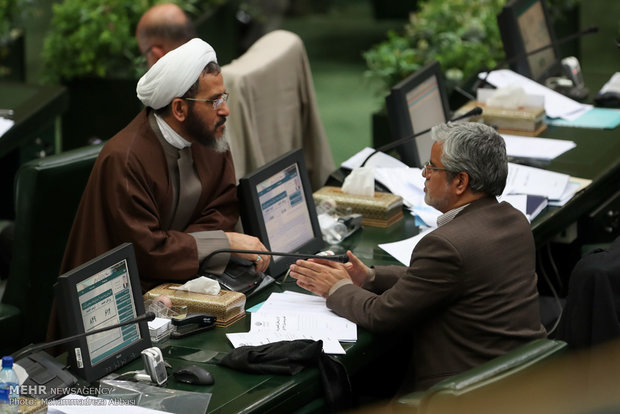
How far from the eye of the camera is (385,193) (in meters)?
4.31

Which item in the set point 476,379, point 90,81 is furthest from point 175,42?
point 476,379

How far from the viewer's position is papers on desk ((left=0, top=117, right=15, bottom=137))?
538cm

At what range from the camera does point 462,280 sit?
124 inches

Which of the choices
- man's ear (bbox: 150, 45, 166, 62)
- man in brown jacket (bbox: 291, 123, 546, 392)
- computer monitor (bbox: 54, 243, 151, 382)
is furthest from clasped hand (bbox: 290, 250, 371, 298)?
man's ear (bbox: 150, 45, 166, 62)

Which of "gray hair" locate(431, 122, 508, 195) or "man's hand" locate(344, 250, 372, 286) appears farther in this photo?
"man's hand" locate(344, 250, 372, 286)

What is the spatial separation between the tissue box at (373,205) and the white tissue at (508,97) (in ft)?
3.92

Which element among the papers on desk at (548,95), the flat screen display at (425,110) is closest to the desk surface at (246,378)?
the flat screen display at (425,110)

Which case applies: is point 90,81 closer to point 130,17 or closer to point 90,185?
point 130,17

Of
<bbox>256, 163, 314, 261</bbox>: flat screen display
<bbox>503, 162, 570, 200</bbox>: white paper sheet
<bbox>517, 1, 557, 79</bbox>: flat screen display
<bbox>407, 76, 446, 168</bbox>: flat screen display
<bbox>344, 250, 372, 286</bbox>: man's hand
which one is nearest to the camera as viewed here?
<bbox>344, 250, 372, 286</bbox>: man's hand

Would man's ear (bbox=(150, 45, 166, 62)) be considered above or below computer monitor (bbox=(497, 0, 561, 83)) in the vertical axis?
above

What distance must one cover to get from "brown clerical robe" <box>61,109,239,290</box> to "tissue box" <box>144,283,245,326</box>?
0.51ft

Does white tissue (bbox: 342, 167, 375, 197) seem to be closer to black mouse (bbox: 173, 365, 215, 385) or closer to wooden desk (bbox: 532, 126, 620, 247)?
wooden desk (bbox: 532, 126, 620, 247)

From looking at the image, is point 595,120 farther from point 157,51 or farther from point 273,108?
point 157,51

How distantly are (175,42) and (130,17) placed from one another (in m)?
1.80
